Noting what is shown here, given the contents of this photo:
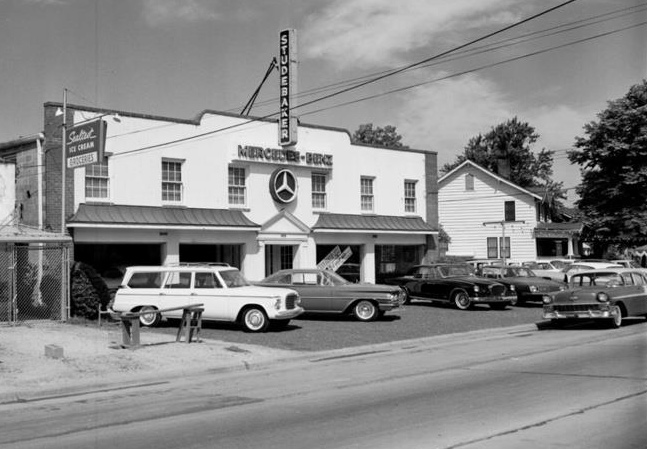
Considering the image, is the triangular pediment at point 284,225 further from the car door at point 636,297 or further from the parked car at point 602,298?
the car door at point 636,297

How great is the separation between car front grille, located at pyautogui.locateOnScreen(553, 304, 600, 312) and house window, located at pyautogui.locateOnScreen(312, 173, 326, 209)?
13.0m

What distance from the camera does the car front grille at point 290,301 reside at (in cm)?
1803

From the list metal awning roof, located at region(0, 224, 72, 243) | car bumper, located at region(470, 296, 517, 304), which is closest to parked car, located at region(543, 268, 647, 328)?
car bumper, located at region(470, 296, 517, 304)

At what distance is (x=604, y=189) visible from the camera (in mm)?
47312

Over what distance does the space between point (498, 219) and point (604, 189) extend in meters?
7.20

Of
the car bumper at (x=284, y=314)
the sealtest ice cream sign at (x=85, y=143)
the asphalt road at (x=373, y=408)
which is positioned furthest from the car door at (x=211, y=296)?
the sealtest ice cream sign at (x=85, y=143)

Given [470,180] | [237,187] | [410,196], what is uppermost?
[470,180]

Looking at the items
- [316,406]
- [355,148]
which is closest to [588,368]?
[316,406]

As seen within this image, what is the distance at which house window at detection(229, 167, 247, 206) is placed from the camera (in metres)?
27.0

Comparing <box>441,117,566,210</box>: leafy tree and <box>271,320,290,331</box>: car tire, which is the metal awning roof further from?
<box>441,117,566,210</box>: leafy tree

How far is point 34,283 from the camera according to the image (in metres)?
21.4

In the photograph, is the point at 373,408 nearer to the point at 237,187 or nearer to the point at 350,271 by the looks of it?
the point at 237,187

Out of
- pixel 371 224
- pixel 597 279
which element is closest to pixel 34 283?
pixel 371 224

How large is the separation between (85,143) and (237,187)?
7.59 meters
